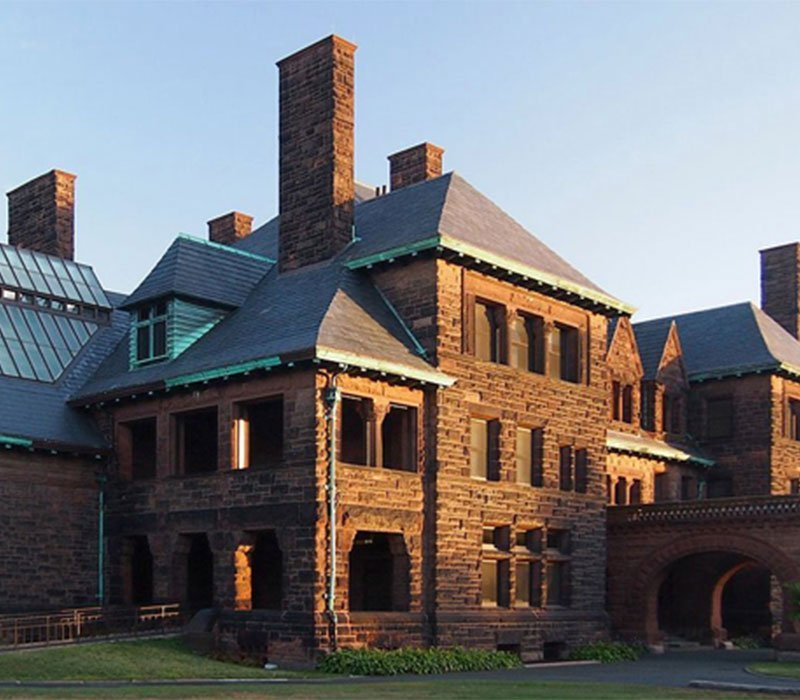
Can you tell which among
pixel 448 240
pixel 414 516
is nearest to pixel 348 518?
pixel 414 516

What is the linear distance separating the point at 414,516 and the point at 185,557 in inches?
233

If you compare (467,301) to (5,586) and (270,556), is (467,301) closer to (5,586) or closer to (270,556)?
(270,556)

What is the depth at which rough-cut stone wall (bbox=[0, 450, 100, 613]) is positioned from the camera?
3075cm

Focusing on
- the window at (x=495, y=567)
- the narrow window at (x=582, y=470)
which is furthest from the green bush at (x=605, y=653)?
the narrow window at (x=582, y=470)

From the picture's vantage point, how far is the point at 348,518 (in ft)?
92.1

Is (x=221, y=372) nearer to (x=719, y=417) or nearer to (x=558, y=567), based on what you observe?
(x=558, y=567)

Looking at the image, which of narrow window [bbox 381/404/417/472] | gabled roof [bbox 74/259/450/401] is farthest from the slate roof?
narrow window [bbox 381/404/417/472]

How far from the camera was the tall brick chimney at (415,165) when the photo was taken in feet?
137

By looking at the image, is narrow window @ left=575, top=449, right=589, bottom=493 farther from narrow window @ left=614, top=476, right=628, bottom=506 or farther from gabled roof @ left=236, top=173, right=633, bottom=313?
narrow window @ left=614, top=476, right=628, bottom=506

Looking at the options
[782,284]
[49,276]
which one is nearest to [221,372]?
[49,276]

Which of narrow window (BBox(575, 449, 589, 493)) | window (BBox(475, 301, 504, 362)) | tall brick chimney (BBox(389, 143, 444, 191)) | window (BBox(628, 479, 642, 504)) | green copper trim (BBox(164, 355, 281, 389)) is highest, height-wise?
tall brick chimney (BBox(389, 143, 444, 191))

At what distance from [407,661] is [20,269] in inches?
694

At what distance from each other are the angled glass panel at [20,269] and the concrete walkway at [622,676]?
1688 cm

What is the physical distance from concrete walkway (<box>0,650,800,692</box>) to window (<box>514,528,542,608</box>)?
93.8 inches
